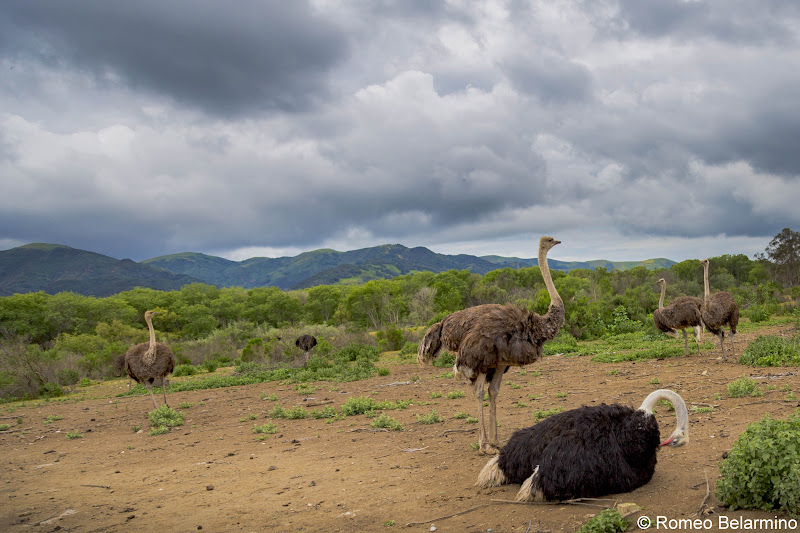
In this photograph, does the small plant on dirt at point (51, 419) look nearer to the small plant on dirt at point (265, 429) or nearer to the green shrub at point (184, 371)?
the small plant on dirt at point (265, 429)

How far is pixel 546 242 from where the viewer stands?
24.8 feet

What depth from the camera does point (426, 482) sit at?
5.73 m

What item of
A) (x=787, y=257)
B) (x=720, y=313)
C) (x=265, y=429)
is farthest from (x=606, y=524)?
(x=787, y=257)

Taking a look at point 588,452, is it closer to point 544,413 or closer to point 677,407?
point 677,407

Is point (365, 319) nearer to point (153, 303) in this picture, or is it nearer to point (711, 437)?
point (153, 303)

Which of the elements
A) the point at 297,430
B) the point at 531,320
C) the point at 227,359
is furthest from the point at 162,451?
the point at 227,359

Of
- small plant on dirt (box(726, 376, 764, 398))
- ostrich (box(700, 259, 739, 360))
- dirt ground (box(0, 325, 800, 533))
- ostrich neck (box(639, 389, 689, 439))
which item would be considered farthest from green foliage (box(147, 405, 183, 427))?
ostrich (box(700, 259, 739, 360))

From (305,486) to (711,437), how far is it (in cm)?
476

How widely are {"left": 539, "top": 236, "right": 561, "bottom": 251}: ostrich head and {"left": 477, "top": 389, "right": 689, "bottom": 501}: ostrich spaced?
118 inches

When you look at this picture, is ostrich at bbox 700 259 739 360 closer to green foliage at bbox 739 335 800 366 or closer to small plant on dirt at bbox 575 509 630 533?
green foliage at bbox 739 335 800 366

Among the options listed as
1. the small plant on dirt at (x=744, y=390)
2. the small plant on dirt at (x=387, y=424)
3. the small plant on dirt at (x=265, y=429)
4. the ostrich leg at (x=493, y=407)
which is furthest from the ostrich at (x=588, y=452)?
the small plant on dirt at (x=265, y=429)

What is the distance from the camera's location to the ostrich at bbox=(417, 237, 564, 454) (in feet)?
20.6

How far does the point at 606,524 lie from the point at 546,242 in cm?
452

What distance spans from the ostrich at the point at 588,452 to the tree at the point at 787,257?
159ft
